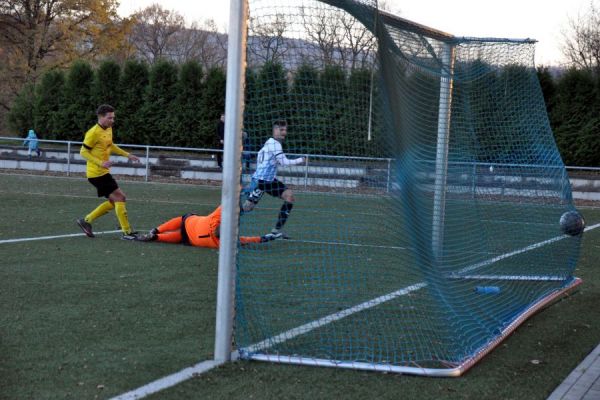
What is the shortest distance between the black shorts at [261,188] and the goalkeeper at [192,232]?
2780mm

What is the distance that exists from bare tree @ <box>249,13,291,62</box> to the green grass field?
1.42m

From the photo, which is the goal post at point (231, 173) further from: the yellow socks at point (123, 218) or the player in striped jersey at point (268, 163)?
the yellow socks at point (123, 218)

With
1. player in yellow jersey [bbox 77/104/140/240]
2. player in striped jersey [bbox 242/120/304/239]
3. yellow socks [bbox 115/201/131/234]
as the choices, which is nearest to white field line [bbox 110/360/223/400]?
player in striped jersey [bbox 242/120/304/239]

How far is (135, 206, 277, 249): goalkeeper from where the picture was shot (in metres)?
10.8

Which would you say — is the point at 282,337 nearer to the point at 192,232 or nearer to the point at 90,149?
the point at 192,232

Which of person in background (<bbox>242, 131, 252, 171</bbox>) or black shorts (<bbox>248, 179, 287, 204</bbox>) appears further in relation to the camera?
black shorts (<bbox>248, 179, 287, 204</bbox>)

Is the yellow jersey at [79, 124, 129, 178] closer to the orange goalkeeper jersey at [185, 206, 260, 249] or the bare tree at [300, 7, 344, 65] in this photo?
the orange goalkeeper jersey at [185, 206, 260, 249]

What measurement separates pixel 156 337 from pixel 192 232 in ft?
17.3

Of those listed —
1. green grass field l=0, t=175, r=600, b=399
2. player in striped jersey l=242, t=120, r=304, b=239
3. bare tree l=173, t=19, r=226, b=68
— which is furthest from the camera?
bare tree l=173, t=19, r=226, b=68

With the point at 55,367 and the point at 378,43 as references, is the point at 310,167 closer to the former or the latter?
the point at 378,43

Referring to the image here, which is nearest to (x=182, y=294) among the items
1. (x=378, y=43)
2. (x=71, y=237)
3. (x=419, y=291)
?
(x=419, y=291)

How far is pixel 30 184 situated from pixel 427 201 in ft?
56.9

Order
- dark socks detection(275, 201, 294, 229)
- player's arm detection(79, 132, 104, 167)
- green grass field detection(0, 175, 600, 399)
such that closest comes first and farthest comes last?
green grass field detection(0, 175, 600, 399) < dark socks detection(275, 201, 294, 229) < player's arm detection(79, 132, 104, 167)

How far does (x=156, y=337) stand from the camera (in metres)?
5.77
